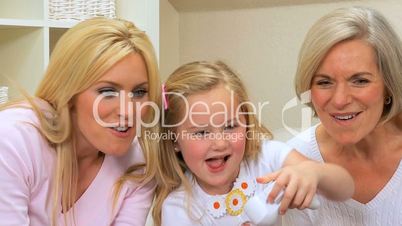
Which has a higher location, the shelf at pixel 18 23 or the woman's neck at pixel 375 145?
the shelf at pixel 18 23

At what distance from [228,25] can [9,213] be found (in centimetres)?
118

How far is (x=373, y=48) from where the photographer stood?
1.19 m

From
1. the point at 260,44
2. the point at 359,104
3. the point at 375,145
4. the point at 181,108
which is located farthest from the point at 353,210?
the point at 260,44

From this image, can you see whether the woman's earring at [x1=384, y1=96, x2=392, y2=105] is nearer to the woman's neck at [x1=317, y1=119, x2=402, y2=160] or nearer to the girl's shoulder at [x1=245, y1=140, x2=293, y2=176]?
the woman's neck at [x1=317, y1=119, x2=402, y2=160]

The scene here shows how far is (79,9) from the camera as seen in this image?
1.69 m

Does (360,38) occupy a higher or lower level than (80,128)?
higher

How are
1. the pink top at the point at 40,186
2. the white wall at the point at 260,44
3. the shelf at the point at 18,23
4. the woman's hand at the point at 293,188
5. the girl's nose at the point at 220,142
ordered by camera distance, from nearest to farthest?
the woman's hand at the point at 293,188, the pink top at the point at 40,186, the girl's nose at the point at 220,142, the shelf at the point at 18,23, the white wall at the point at 260,44

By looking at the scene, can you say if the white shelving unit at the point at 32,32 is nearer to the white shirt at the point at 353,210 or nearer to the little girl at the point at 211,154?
the little girl at the point at 211,154

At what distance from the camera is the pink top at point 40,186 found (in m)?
1.10

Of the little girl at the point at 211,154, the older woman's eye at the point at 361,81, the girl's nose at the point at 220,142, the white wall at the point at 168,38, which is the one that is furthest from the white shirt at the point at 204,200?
the white wall at the point at 168,38

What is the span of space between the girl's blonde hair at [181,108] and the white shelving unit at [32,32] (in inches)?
19.0

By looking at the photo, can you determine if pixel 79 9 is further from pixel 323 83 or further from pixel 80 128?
pixel 323 83

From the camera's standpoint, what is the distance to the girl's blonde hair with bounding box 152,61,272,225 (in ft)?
4.12

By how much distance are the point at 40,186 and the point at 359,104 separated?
2.38 ft
